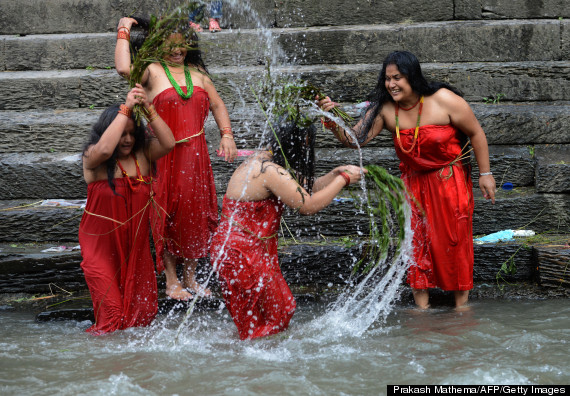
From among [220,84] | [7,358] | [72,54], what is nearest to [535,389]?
[7,358]

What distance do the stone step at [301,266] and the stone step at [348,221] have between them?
1.13ft

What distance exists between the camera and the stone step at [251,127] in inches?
235

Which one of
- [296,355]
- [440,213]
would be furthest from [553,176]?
[296,355]

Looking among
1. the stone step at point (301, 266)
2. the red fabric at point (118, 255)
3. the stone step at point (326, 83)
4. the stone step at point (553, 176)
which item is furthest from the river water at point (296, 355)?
the stone step at point (326, 83)

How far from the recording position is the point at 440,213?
4562mm

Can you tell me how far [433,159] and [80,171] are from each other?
310 cm

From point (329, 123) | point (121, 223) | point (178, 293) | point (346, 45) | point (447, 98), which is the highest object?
point (346, 45)

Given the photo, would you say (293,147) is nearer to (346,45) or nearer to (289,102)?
(289,102)

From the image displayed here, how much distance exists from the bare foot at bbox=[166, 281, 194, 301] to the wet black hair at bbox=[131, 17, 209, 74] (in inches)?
63.6

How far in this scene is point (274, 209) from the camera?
3986mm

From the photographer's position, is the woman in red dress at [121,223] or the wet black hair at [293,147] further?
the woman in red dress at [121,223]

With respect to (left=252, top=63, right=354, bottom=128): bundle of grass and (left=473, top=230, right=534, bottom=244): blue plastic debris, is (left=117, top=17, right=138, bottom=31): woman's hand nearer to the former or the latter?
(left=252, top=63, right=354, bottom=128): bundle of grass

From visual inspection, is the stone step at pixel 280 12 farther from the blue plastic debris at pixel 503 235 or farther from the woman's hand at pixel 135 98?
the woman's hand at pixel 135 98

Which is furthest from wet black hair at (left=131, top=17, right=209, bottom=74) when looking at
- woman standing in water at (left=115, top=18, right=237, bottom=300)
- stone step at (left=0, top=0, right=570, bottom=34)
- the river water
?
stone step at (left=0, top=0, right=570, bottom=34)
